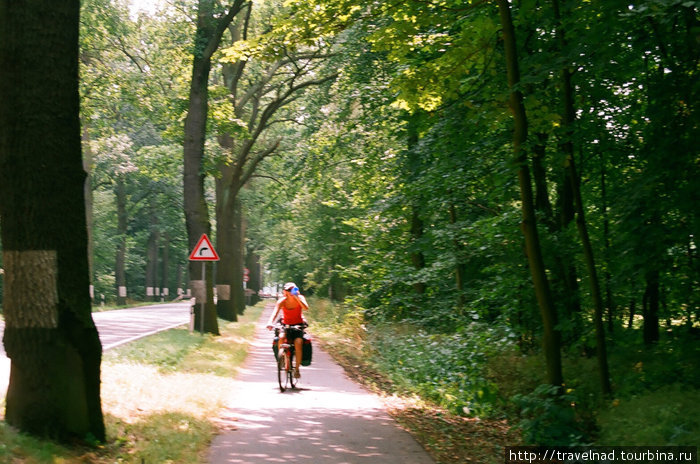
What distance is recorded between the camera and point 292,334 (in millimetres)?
14406

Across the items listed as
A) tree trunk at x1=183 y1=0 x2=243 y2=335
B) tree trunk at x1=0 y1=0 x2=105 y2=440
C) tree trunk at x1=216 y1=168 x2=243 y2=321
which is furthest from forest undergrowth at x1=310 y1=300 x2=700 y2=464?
tree trunk at x1=216 y1=168 x2=243 y2=321

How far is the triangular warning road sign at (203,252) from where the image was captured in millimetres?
21344

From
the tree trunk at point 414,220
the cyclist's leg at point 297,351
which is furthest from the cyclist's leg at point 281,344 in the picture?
the tree trunk at point 414,220

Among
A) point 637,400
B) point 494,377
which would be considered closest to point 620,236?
point 637,400

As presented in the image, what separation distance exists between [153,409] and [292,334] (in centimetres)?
480

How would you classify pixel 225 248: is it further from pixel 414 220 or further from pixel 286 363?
pixel 286 363

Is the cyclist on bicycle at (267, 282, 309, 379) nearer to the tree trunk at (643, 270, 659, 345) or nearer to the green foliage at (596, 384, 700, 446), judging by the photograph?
the tree trunk at (643, 270, 659, 345)

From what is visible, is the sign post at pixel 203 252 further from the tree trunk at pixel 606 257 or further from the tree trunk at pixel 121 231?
the tree trunk at pixel 121 231

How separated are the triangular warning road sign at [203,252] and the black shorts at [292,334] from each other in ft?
24.7

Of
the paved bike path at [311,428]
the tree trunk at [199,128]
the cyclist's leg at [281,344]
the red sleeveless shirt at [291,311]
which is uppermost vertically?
the tree trunk at [199,128]

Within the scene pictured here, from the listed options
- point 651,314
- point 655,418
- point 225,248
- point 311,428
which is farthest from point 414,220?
point 655,418

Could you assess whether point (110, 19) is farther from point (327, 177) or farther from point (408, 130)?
point (408, 130)

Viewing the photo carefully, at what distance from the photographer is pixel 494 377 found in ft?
44.1

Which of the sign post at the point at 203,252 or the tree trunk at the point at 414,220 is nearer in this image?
the tree trunk at the point at 414,220
